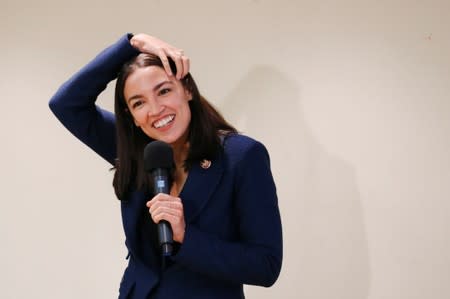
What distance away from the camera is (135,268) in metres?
1.31

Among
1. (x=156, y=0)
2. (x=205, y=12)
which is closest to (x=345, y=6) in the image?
(x=205, y=12)

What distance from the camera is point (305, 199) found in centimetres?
179

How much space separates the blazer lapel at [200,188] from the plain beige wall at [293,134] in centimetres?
63

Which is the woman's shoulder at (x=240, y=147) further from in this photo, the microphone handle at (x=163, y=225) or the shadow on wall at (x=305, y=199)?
the shadow on wall at (x=305, y=199)

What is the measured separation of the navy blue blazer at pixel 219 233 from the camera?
3.75 ft

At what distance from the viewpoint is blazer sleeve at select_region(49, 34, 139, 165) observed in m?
1.38

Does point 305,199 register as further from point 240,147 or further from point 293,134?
point 240,147

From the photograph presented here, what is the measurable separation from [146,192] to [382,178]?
0.87 meters

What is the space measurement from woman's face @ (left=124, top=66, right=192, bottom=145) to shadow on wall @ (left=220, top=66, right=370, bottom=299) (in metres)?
0.62

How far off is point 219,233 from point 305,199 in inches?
25.5

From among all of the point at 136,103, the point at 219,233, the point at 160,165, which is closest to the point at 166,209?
the point at 160,165

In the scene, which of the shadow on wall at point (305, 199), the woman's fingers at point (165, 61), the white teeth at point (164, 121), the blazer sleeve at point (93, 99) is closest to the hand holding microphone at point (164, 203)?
the white teeth at point (164, 121)

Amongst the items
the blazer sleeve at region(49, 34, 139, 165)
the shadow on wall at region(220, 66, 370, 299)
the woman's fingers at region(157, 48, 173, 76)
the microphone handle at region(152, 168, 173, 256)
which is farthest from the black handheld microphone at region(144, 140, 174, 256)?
the shadow on wall at region(220, 66, 370, 299)

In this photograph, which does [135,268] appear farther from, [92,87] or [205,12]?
[205,12]
